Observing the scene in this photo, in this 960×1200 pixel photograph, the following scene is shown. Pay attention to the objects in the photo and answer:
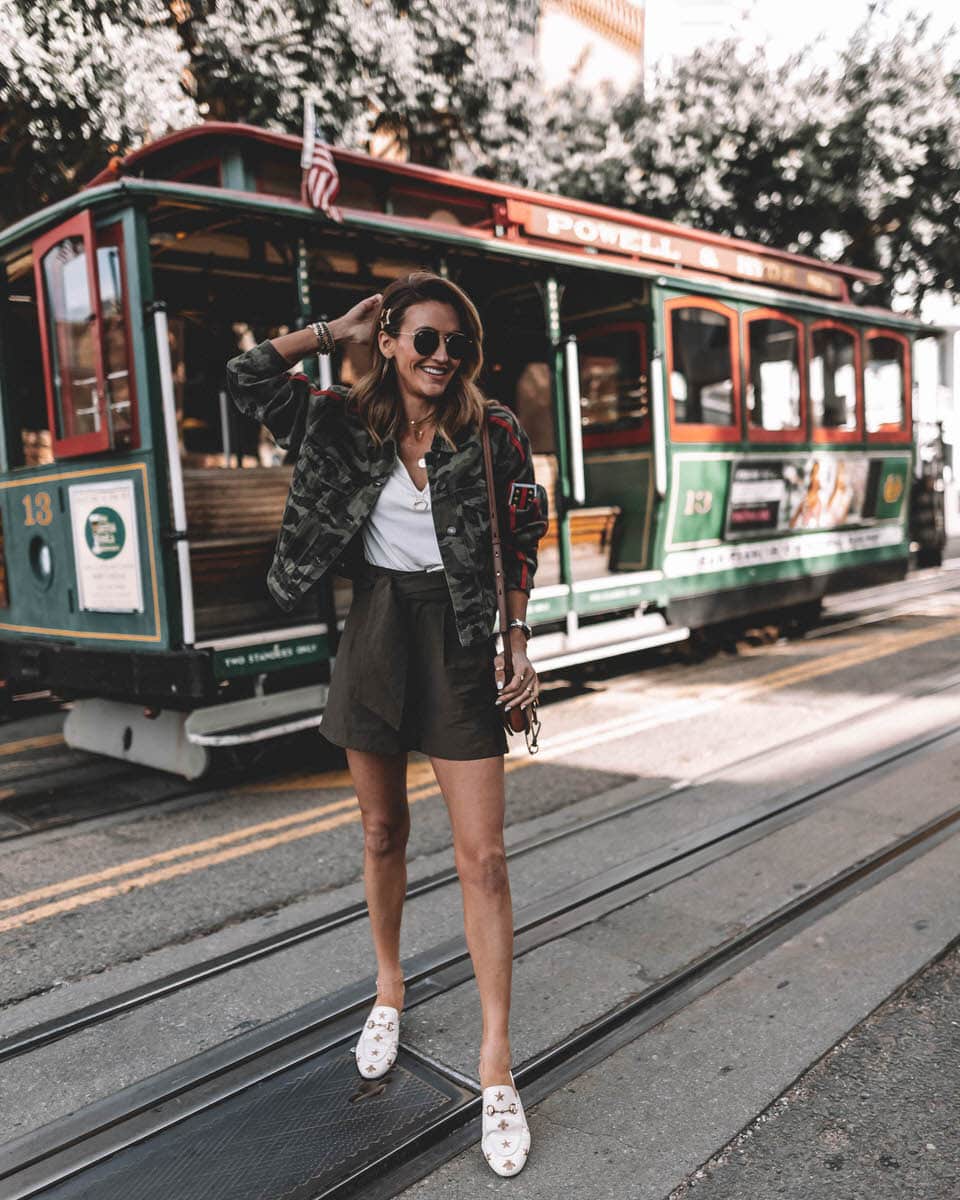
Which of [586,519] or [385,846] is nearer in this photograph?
[385,846]

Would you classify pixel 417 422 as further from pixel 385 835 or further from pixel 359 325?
pixel 385 835

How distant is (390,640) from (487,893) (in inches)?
25.4

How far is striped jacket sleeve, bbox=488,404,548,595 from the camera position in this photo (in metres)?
2.62

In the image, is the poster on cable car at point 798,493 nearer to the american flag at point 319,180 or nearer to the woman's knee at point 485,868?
the american flag at point 319,180

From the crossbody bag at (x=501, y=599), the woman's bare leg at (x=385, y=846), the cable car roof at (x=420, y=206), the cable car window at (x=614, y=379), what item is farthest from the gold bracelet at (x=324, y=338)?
the cable car window at (x=614, y=379)

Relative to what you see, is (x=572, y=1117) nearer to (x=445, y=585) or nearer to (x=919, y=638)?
(x=445, y=585)

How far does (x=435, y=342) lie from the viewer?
8.27 ft

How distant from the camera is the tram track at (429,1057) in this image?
99.2 inches

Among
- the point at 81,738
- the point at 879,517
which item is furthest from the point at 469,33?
the point at 81,738

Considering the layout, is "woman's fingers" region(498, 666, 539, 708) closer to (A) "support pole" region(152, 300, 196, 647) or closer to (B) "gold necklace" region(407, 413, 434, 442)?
(B) "gold necklace" region(407, 413, 434, 442)

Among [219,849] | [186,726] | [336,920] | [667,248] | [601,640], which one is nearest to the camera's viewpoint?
[336,920]

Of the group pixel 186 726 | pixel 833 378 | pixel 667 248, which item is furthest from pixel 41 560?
pixel 833 378

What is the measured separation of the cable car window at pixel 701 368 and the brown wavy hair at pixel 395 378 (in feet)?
19.0

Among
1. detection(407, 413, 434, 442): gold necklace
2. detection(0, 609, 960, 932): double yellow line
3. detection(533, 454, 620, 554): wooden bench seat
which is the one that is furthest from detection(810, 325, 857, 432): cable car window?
detection(407, 413, 434, 442): gold necklace
